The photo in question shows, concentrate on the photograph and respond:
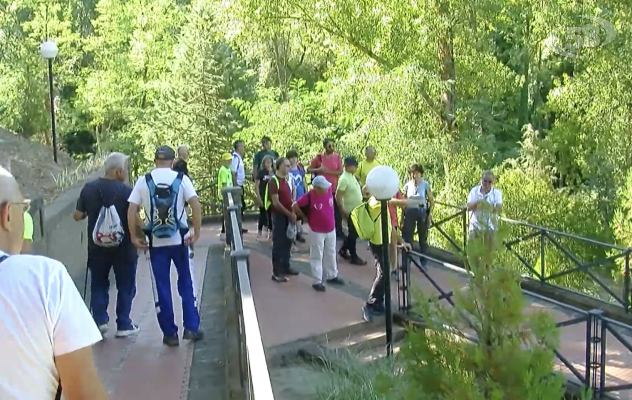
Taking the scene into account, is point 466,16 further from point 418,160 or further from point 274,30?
point 274,30

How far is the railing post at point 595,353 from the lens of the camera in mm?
7363

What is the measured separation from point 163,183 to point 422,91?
12045mm

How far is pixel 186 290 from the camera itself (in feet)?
20.2

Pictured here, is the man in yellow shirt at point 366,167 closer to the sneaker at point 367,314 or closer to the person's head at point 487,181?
the person's head at point 487,181

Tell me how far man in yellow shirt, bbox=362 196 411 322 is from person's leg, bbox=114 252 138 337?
304 cm

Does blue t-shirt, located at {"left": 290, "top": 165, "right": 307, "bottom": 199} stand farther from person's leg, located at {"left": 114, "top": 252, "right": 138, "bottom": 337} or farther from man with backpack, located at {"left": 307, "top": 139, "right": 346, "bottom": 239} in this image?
person's leg, located at {"left": 114, "top": 252, "right": 138, "bottom": 337}

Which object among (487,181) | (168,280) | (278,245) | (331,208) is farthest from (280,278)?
(168,280)

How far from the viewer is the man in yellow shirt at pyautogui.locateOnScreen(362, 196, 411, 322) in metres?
8.75

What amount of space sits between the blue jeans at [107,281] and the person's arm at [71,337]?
439 centimetres

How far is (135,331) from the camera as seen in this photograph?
6621 mm

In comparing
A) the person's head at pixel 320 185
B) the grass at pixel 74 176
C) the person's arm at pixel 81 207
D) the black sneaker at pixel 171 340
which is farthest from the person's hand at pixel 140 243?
the grass at pixel 74 176

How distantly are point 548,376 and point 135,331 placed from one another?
349 cm

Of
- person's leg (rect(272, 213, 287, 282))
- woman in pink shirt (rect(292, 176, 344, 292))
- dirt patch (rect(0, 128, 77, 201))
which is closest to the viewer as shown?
woman in pink shirt (rect(292, 176, 344, 292))

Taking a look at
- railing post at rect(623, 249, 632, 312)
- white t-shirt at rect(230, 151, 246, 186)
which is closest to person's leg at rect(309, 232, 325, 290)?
white t-shirt at rect(230, 151, 246, 186)
